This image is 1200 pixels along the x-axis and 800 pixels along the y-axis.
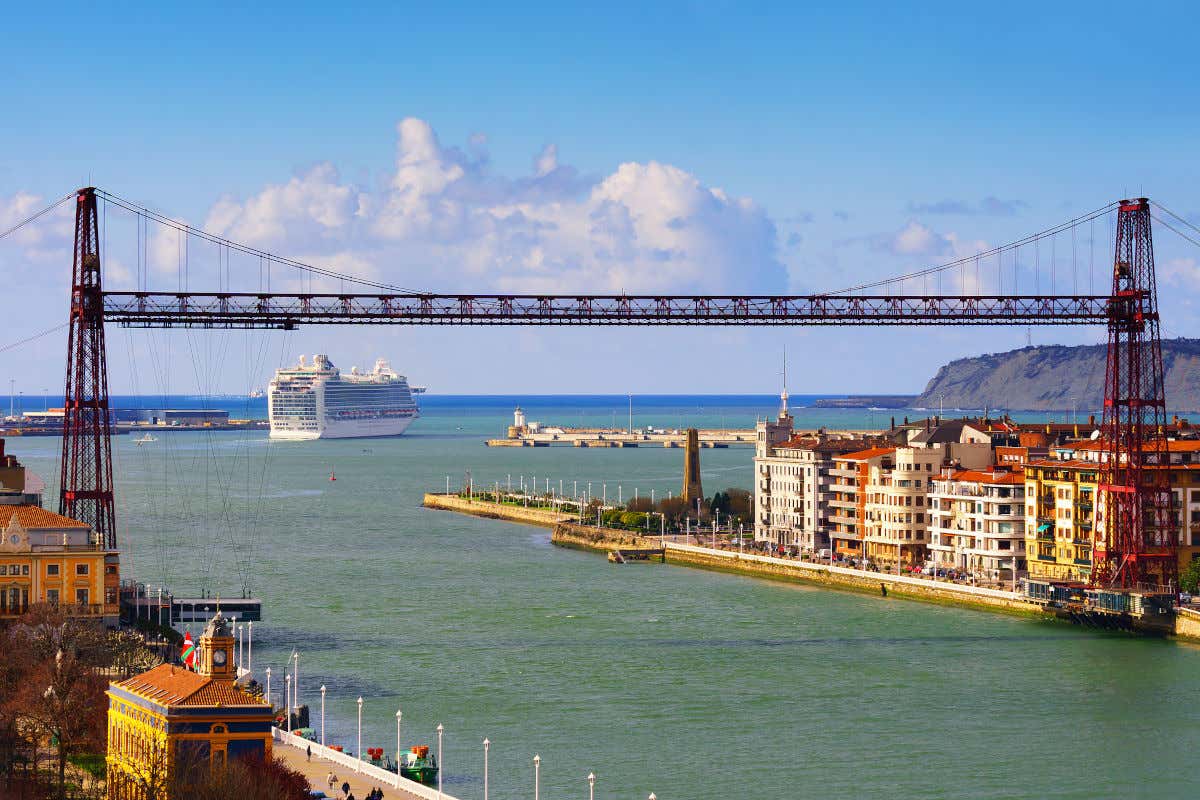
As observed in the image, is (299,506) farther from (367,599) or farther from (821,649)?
(821,649)

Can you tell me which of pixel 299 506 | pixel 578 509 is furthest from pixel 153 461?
pixel 578 509

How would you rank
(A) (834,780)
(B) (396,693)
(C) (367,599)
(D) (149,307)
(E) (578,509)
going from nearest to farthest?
(A) (834,780) < (B) (396,693) < (D) (149,307) < (C) (367,599) < (E) (578,509)

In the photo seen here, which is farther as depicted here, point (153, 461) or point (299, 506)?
point (153, 461)

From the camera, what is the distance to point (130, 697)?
22328 millimetres

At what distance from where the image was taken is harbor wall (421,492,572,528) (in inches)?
2655

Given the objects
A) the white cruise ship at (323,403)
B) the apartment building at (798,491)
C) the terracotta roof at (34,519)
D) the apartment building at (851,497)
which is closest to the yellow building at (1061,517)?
the apartment building at (851,497)

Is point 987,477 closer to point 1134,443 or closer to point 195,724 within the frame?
point 1134,443

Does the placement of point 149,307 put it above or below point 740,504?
above

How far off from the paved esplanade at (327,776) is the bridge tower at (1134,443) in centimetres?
2032

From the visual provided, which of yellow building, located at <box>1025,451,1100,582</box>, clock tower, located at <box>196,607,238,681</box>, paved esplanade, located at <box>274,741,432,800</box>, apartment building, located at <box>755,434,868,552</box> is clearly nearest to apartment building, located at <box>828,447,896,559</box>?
apartment building, located at <box>755,434,868,552</box>

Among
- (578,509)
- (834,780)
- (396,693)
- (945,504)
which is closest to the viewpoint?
(834,780)

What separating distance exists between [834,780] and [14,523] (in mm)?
13910

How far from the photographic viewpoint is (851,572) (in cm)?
4769

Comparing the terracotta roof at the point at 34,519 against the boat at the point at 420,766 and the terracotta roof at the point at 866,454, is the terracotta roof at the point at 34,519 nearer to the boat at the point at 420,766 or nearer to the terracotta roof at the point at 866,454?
the boat at the point at 420,766
